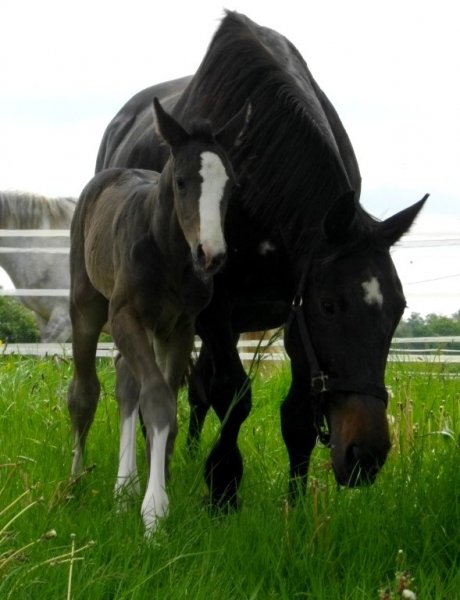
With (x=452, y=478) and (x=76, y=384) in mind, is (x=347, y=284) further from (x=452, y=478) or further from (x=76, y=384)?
(x=76, y=384)

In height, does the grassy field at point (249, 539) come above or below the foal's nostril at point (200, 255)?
below

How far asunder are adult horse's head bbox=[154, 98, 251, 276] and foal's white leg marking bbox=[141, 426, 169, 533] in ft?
2.15

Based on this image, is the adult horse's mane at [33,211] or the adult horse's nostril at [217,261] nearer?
the adult horse's nostril at [217,261]

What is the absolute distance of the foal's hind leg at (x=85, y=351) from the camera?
545cm

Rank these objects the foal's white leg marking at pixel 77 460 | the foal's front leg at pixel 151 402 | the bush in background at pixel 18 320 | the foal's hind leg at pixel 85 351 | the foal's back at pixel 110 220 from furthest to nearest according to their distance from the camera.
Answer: the bush in background at pixel 18 320 < the foal's hind leg at pixel 85 351 < the foal's white leg marking at pixel 77 460 < the foal's back at pixel 110 220 < the foal's front leg at pixel 151 402

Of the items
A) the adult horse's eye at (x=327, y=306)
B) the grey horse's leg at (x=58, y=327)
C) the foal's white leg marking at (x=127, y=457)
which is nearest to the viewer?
the adult horse's eye at (x=327, y=306)

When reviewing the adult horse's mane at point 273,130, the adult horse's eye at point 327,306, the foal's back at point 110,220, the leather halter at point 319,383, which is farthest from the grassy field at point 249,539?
the adult horse's mane at point 273,130

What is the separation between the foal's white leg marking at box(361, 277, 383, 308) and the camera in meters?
4.11

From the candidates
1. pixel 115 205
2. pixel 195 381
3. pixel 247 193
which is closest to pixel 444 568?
pixel 247 193

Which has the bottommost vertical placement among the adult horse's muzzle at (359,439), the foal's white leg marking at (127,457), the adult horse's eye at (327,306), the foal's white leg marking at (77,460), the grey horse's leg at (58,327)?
the grey horse's leg at (58,327)

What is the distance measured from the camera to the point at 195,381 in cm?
627

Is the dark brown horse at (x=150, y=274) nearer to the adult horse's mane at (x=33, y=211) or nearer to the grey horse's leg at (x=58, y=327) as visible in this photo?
the grey horse's leg at (x=58, y=327)

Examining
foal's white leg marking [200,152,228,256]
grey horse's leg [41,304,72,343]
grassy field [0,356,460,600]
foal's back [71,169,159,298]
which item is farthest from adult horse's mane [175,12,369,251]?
grey horse's leg [41,304,72,343]

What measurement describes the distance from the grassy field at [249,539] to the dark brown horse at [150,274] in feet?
0.67
